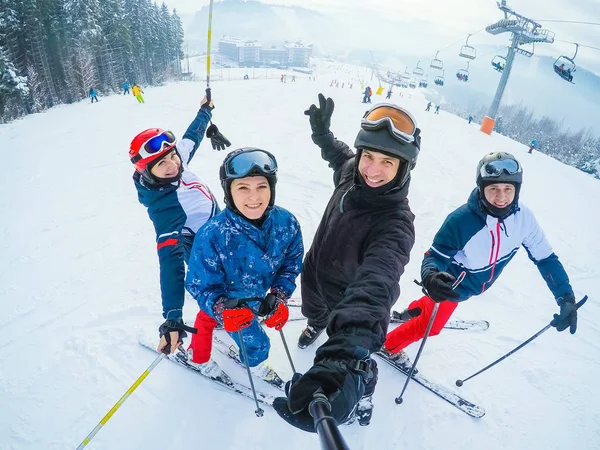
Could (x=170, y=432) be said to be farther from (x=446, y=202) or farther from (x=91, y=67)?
(x=91, y=67)

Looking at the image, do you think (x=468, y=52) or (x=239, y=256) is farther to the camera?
(x=468, y=52)

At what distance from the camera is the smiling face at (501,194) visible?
2.64 metres

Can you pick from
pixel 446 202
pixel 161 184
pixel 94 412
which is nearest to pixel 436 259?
pixel 161 184

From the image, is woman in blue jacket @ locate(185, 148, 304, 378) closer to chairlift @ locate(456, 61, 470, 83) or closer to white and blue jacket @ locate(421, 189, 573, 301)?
white and blue jacket @ locate(421, 189, 573, 301)

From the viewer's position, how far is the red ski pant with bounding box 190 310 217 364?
3107 mm

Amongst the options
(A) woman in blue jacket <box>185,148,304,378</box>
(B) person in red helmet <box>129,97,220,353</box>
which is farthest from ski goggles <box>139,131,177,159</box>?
(A) woman in blue jacket <box>185,148,304,378</box>

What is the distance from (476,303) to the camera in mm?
4902

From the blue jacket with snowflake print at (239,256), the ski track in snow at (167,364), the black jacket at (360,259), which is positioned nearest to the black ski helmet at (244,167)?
the blue jacket with snowflake print at (239,256)

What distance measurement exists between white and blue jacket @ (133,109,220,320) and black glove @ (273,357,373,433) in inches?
60.7

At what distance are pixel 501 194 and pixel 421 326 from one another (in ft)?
5.52

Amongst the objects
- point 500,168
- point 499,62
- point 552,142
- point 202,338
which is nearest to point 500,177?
point 500,168

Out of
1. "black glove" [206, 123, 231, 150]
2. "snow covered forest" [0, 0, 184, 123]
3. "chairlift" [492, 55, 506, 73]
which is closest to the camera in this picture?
"black glove" [206, 123, 231, 150]

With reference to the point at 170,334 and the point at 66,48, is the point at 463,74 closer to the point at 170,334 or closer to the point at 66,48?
the point at 170,334

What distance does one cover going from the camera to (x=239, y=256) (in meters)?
2.39
